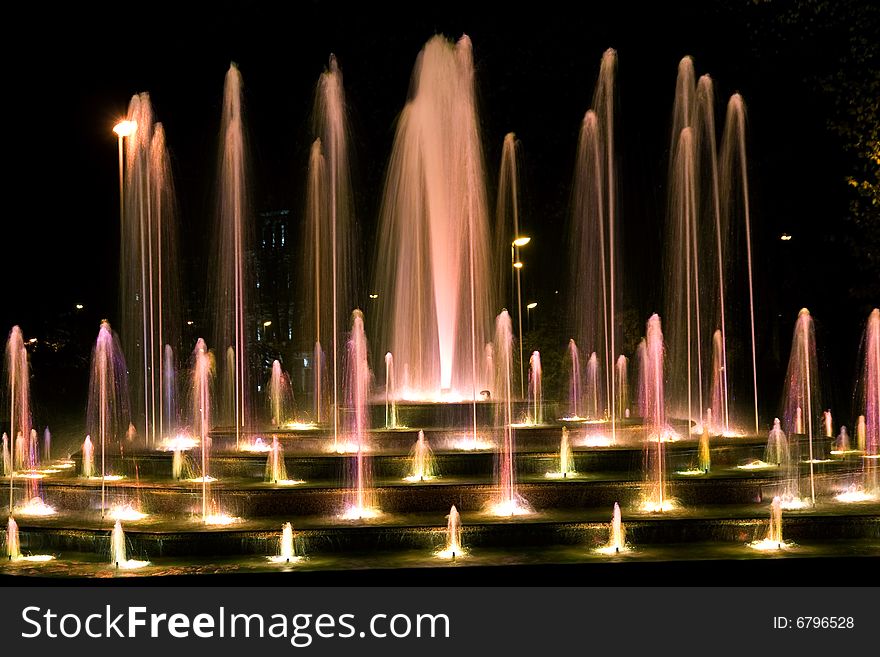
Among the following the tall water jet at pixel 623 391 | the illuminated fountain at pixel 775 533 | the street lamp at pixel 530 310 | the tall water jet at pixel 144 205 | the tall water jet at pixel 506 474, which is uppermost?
the tall water jet at pixel 144 205

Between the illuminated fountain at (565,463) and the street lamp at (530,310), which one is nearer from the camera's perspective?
the illuminated fountain at (565,463)

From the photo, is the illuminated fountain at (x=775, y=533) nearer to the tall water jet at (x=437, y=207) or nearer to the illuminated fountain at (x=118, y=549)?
the illuminated fountain at (x=118, y=549)

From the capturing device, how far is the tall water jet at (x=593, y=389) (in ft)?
87.8

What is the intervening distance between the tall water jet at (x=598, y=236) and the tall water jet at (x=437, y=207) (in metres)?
3.45

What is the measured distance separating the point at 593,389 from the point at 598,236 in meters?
5.67

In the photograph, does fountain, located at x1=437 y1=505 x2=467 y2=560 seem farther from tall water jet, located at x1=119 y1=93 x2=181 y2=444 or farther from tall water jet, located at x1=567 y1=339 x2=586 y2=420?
tall water jet, located at x1=567 y1=339 x2=586 y2=420

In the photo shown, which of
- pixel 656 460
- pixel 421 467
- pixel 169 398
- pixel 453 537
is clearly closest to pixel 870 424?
pixel 656 460

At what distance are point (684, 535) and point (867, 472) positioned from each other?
407cm

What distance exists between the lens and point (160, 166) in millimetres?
22859

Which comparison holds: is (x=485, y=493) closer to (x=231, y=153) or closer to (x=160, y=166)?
(x=231, y=153)

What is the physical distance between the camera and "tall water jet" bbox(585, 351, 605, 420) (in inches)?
1053

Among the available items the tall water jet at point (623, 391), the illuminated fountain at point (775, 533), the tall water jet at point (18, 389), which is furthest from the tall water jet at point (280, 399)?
the illuminated fountain at point (775, 533)

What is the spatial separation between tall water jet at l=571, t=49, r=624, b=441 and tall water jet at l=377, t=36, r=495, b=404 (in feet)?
11.3

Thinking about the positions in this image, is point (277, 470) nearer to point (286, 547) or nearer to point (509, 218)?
point (286, 547)
